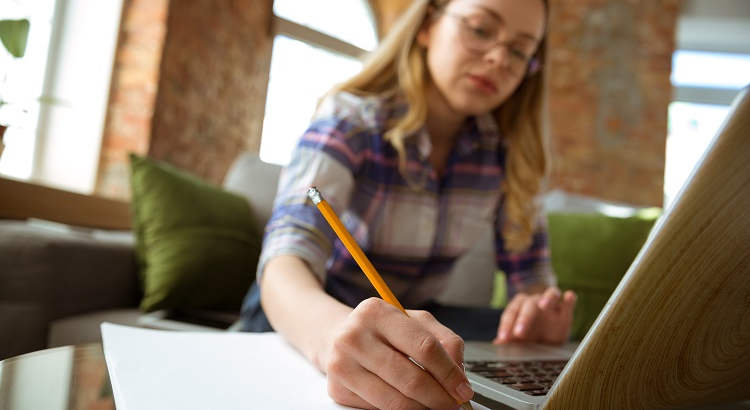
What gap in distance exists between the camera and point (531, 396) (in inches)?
15.0

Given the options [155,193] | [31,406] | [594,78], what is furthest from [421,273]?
[594,78]

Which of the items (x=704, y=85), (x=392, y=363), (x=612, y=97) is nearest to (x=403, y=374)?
(x=392, y=363)

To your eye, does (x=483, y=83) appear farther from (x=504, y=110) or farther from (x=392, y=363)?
(x=392, y=363)

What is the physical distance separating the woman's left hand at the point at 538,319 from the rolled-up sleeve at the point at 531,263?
388 millimetres

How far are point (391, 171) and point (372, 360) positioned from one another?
0.63 m

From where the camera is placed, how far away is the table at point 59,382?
13.0 inches

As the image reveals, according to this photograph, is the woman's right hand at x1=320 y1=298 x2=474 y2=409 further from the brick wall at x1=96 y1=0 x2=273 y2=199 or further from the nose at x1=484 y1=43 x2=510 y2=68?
the brick wall at x1=96 y1=0 x2=273 y2=199

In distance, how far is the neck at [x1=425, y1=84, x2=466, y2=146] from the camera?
3.50 feet

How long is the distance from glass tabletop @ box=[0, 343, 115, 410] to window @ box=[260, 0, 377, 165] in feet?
11.7

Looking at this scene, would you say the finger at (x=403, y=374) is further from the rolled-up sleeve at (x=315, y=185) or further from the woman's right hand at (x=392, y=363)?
the rolled-up sleeve at (x=315, y=185)

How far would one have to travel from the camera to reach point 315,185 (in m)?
0.78

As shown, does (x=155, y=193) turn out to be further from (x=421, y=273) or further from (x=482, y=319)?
(x=482, y=319)

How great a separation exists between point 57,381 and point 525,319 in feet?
1.86

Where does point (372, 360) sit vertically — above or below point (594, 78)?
below
